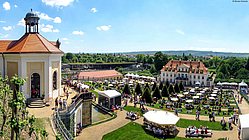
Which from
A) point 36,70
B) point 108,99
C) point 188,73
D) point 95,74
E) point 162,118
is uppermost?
point 36,70

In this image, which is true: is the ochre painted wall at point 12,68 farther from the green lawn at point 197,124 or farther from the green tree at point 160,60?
the green tree at point 160,60

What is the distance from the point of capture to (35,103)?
20469mm

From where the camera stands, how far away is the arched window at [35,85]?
21484 mm

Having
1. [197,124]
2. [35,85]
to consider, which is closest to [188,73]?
[197,124]

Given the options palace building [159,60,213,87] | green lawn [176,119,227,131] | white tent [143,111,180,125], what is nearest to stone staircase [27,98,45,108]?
white tent [143,111,180,125]

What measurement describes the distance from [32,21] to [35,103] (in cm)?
1049

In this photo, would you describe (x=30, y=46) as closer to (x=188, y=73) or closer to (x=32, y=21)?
(x=32, y=21)

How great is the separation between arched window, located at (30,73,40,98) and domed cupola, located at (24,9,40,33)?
6559 mm

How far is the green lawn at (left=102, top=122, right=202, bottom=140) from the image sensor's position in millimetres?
20547

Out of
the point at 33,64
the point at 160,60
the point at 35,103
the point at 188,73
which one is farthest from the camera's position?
the point at 160,60

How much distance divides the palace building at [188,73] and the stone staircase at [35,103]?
50.4 m

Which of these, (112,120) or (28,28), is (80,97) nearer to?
(112,120)

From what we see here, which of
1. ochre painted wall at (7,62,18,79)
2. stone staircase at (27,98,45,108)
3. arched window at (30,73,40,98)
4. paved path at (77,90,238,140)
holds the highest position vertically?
ochre painted wall at (7,62,18,79)

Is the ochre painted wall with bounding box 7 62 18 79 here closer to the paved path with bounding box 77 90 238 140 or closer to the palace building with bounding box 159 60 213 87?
the paved path with bounding box 77 90 238 140
